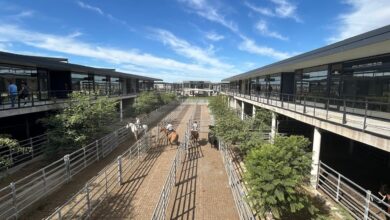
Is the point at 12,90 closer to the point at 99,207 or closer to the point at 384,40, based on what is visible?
the point at 99,207

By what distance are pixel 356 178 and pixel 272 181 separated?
8.55 metres

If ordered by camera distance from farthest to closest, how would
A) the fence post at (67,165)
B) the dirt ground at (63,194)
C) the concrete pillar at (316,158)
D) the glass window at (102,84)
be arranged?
1. the glass window at (102,84)
2. the fence post at (67,165)
3. the concrete pillar at (316,158)
4. the dirt ground at (63,194)

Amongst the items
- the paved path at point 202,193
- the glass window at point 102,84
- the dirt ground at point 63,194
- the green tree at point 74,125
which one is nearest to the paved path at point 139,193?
the paved path at point 202,193

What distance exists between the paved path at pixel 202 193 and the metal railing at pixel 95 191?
279cm

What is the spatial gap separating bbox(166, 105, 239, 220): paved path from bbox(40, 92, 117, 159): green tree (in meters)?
5.99

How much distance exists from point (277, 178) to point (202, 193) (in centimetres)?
433

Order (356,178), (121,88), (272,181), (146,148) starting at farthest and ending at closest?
(121,88) < (146,148) < (356,178) < (272,181)

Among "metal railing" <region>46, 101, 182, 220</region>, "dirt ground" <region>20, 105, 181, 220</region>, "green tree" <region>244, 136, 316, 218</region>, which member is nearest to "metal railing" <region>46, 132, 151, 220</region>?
"metal railing" <region>46, 101, 182, 220</region>

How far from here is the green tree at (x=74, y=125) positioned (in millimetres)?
13789

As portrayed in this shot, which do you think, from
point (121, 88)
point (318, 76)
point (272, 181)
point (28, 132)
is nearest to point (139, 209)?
point (272, 181)

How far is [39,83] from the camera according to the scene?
59.7 feet

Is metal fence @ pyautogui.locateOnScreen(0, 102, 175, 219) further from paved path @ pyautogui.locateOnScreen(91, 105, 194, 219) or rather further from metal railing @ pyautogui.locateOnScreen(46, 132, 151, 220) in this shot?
paved path @ pyautogui.locateOnScreen(91, 105, 194, 219)

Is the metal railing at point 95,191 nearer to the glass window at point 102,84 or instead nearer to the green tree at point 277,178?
the green tree at point 277,178

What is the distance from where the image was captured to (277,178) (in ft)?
24.8
